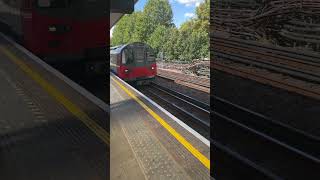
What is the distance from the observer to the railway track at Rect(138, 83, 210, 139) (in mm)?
6753

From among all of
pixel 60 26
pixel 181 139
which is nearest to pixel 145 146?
pixel 181 139

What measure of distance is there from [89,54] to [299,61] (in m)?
6.33

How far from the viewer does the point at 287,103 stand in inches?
329

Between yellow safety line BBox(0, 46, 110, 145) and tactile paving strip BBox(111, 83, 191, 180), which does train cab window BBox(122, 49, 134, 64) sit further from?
yellow safety line BBox(0, 46, 110, 145)

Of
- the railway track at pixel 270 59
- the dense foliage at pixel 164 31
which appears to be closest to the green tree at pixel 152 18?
the dense foliage at pixel 164 31

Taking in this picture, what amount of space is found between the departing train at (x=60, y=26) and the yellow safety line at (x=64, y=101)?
17cm

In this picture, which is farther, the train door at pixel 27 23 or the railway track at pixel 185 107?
the railway track at pixel 185 107

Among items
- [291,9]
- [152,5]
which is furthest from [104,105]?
[291,9]

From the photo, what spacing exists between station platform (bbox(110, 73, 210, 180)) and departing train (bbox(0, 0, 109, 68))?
0.94 meters

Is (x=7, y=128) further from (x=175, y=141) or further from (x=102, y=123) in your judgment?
(x=175, y=141)

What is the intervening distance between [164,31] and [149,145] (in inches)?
76.5

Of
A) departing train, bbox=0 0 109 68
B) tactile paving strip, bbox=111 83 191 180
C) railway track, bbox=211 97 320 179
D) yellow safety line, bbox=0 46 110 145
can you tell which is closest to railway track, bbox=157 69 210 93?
railway track, bbox=211 97 320 179

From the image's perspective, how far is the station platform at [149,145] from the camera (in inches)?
146

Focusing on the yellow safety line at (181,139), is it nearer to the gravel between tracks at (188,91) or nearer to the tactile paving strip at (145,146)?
the tactile paving strip at (145,146)
